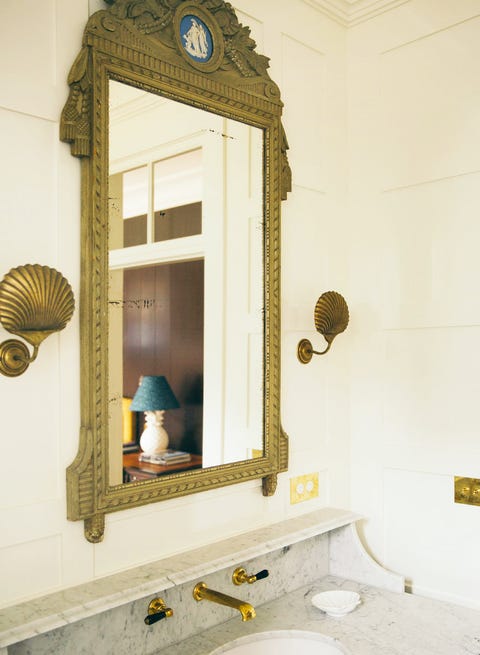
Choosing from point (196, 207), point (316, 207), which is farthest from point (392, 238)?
point (196, 207)

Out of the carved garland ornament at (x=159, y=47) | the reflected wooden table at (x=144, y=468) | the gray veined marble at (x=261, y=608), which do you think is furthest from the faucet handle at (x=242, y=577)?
the carved garland ornament at (x=159, y=47)

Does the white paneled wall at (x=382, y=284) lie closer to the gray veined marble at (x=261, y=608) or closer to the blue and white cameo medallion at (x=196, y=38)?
the gray veined marble at (x=261, y=608)

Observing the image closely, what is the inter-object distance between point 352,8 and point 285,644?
2109 millimetres

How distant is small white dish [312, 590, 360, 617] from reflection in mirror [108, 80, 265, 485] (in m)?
0.49

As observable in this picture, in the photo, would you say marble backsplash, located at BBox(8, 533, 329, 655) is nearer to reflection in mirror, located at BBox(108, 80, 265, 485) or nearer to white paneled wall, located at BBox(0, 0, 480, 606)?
white paneled wall, located at BBox(0, 0, 480, 606)

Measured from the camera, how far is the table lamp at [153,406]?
5.38 feet

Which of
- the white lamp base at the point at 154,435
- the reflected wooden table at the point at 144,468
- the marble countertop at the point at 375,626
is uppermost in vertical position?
the white lamp base at the point at 154,435

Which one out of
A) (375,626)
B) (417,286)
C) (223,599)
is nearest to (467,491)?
(375,626)

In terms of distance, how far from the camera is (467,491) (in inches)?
79.7

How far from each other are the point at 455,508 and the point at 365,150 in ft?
4.16

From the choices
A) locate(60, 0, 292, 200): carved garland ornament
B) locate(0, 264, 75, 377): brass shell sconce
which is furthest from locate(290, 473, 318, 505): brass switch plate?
locate(0, 264, 75, 377): brass shell sconce

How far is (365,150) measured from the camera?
231cm

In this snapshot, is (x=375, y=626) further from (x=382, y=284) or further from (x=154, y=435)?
(x=382, y=284)

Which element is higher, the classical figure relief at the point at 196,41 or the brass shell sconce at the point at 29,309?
the classical figure relief at the point at 196,41
